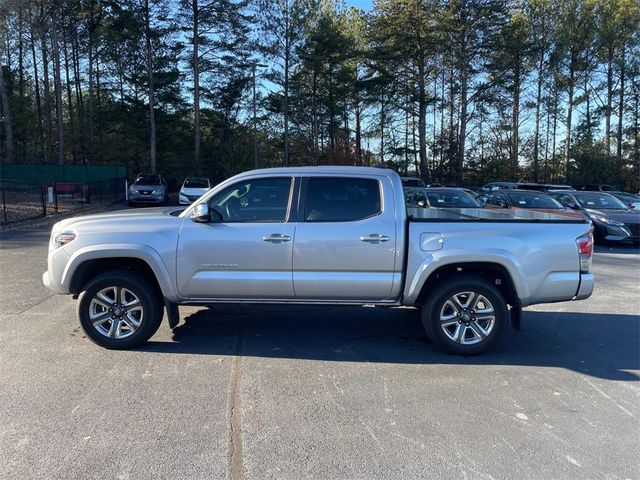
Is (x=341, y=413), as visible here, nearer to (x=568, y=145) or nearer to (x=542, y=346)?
(x=542, y=346)

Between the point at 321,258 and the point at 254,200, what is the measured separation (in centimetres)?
94

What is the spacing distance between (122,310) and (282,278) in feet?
5.53

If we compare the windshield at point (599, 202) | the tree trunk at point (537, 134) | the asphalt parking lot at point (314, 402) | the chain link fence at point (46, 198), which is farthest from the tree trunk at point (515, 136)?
the asphalt parking lot at point (314, 402)

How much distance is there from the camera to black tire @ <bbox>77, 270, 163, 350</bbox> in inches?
203

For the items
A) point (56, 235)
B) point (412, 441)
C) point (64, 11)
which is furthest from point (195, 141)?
point (412, 441)

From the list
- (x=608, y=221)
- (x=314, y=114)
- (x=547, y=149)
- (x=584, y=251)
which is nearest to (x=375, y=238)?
Answer: (x=584, y=251)

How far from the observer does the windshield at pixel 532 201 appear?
49.6 feet

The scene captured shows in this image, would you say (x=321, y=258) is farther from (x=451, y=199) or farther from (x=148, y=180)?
(x=148, y=180)

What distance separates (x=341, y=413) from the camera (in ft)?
12.7

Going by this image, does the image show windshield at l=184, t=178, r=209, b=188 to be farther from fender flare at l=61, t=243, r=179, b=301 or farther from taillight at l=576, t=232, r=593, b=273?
taillight at l=576, t=232, r=593, b=273

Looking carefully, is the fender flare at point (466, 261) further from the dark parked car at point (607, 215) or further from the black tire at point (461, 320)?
the dark parked car at point (607, 215)

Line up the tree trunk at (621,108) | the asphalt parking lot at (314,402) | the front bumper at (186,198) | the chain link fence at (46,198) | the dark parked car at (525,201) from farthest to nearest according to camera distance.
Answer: the tree trunk at (621,108)
the front bumper at (186,198)
the chain link fence at (46,198)
the dark parked car at (525,201)
the asphalt parking lot at (314,402)

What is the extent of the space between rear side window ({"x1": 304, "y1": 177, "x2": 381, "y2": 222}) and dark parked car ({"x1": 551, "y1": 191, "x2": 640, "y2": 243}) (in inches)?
458

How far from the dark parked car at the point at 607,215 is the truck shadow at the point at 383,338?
8398 millimetres
